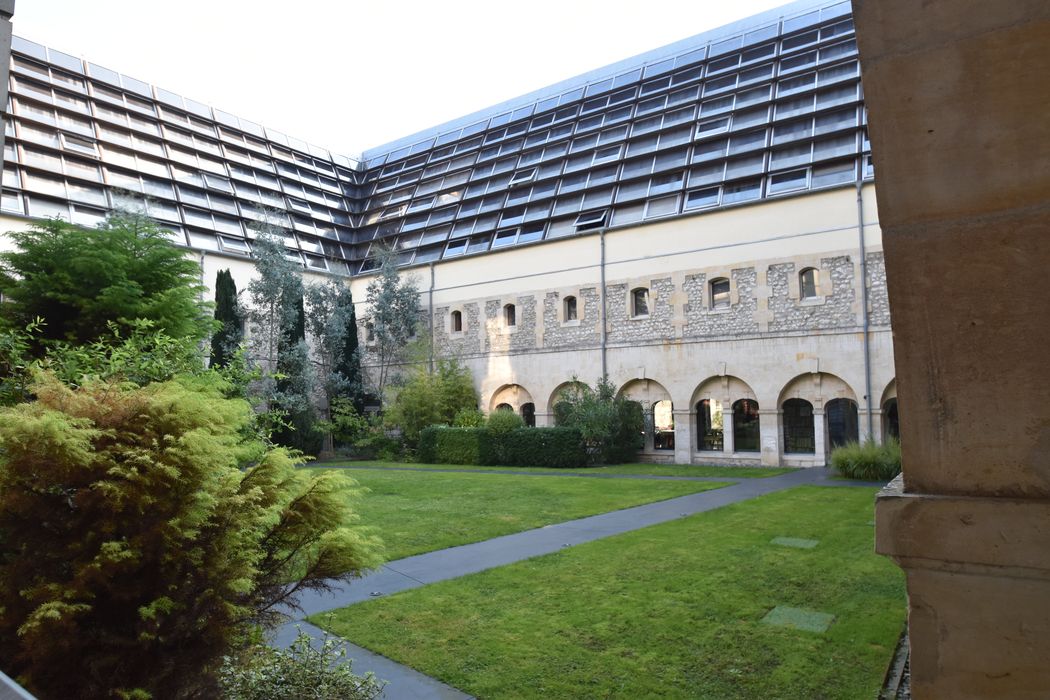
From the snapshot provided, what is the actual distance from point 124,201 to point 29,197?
2.89 metres

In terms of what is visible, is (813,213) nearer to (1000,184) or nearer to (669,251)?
(669,251)

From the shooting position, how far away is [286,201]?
33.3 metres

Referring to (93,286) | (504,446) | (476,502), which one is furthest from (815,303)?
(93,286)

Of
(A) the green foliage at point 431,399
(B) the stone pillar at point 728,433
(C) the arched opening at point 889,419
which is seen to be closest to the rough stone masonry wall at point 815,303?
(C) the arched opening at point 889,419

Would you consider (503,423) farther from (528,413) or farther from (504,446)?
(528,413)

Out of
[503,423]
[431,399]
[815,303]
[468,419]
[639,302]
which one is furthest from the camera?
[431,399]

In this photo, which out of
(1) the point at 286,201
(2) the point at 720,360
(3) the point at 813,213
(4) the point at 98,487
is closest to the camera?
(4) the point at 98,487

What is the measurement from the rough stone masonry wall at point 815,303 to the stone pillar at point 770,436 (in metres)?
2.67

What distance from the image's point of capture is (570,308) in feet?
85.7

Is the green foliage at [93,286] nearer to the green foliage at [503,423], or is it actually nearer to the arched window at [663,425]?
the green foliage at [503,423]

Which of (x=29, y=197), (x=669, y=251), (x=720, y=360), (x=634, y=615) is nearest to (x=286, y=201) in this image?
(x=29, y=197)

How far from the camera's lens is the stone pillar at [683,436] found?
2261cm

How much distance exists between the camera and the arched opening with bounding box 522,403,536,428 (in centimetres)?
2666

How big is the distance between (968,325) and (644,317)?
882 inches
